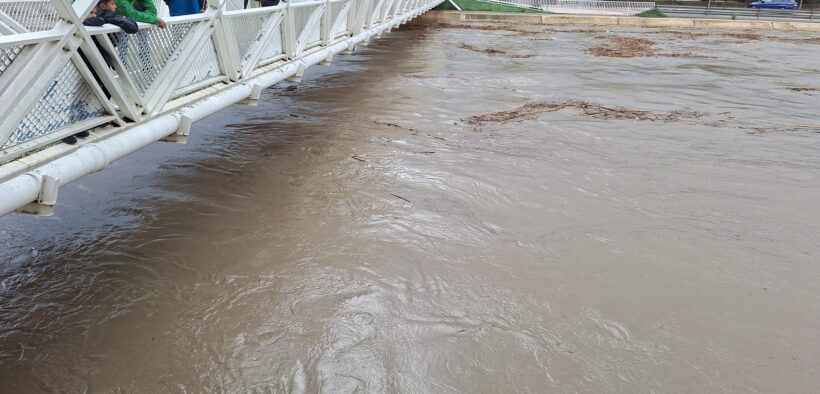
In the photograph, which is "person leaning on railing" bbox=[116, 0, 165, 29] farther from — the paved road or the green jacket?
Result: the paved road

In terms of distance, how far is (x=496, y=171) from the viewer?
234 inches

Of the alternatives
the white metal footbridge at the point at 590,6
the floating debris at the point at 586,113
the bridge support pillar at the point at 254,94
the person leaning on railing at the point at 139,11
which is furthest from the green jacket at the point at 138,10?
the white metal footbridge at the point at 590,6

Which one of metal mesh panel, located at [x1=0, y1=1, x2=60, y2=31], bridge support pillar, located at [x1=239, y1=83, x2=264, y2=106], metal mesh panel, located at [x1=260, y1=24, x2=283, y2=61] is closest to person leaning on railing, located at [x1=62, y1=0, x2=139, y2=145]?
metal mesh panel, located at [x1=0, y1=1, x2=60, y2=31]

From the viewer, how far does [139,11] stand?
3.81 m

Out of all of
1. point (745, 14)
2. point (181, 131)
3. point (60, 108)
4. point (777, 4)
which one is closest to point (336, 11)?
point (181, 131)

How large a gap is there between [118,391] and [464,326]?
1.71 m

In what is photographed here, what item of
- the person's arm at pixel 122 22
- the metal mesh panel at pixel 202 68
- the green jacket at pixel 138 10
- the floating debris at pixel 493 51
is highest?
Result: the green jacket at pixel 138 10

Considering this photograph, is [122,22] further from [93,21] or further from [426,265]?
[426,265]

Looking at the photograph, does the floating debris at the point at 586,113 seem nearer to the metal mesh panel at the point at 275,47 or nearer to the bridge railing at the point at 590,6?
the metal mesh panel at the point at 275,47

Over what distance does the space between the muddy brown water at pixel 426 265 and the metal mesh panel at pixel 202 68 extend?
100 cm

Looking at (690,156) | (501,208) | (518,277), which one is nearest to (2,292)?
(518,277)

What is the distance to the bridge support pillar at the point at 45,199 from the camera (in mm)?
2809

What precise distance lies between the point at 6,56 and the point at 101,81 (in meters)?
0.75

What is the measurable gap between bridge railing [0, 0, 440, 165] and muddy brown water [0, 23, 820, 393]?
982 millimetres
